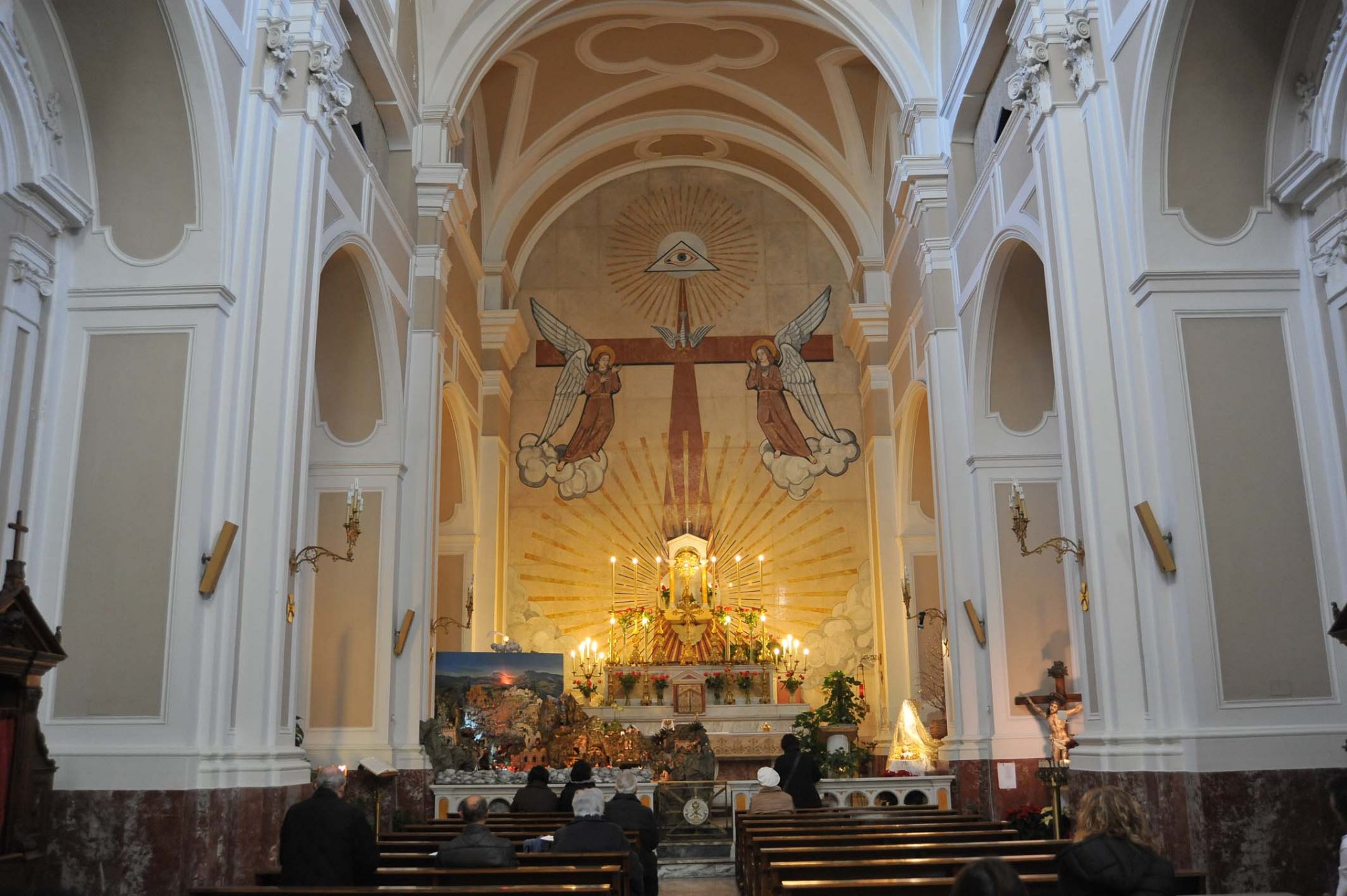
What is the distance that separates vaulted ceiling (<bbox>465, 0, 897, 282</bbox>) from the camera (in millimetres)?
16375

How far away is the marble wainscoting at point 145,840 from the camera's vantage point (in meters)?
6.57

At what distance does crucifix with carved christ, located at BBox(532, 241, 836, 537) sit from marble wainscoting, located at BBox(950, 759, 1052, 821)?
26.0 feet

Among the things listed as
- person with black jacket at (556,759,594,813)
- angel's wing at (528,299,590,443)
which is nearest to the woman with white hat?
person with black jacket at (556,759,594,813)

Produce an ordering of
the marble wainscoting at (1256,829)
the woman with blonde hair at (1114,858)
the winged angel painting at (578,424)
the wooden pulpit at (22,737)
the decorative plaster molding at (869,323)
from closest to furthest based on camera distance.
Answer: the woman with blonde hair at (1114,858) → the wooden pulpit at (22,737) → the marble wainscoting at (1256,829) → the decorative plaster molding at (869,323) → the winged angel painting at (578,424)

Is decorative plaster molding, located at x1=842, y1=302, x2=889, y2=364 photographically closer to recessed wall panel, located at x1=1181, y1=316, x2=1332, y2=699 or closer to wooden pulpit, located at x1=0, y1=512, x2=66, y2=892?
recessed wall panel, located at x1=1181, y1=316, x2=1332, y2=699

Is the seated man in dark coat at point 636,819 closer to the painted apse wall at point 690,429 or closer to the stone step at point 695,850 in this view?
the stone step at point 695,850

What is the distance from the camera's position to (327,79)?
28.0 feet

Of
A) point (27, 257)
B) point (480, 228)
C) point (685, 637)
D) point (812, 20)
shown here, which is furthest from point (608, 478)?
point (27, 257)

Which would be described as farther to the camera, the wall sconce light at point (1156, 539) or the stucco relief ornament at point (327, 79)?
the stucco relief ornament at point (327, 79)

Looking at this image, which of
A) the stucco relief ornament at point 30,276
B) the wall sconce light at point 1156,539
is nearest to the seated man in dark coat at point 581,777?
the wall sconce light at point 1156,539

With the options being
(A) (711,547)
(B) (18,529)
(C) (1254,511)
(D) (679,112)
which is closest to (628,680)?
(A) (711,547)

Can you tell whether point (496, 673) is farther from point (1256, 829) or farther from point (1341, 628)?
point (1341, 628)

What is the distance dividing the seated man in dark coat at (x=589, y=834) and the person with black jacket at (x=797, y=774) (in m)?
3.25

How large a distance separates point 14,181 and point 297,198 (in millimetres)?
1850
